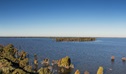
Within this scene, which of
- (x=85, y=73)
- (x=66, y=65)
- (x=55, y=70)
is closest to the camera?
(x=85, y=73)

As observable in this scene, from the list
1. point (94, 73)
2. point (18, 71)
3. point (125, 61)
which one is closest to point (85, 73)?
point (94, 73)

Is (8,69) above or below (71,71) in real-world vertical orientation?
above

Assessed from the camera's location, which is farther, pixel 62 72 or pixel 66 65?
pixel 66 65

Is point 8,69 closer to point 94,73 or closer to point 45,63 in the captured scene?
point 94,73

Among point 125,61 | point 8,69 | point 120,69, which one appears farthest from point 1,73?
point 125,61

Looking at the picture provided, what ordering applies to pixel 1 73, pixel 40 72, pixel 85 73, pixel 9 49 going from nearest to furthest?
pixel 1 73, pixel 40 72, pixel 85 73, pixel 9 49

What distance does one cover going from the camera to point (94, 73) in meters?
87.8

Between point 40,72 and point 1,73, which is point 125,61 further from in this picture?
point 1,73

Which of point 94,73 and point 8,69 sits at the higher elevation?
point 8,69

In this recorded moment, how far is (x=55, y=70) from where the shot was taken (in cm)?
8956

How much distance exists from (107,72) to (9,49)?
225 ft

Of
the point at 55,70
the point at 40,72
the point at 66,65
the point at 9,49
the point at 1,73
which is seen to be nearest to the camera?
the point at 1,73

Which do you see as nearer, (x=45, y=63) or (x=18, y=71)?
(x=18, y=71)

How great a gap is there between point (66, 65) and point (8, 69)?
47539mm
